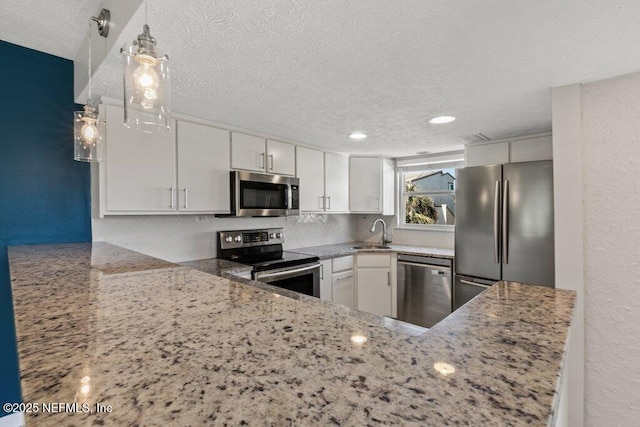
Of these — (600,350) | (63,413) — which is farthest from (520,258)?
(63,413)

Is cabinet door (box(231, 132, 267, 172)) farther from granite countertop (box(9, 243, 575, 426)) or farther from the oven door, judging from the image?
granite countertop (box(9, 243, 575, 426))

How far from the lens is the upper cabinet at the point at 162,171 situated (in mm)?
1960

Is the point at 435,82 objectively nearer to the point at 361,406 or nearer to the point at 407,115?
the point at 407,115

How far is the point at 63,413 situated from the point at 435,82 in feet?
6.42

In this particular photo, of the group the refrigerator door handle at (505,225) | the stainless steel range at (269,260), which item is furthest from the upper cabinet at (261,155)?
the refrigerator door handle at (505,225)

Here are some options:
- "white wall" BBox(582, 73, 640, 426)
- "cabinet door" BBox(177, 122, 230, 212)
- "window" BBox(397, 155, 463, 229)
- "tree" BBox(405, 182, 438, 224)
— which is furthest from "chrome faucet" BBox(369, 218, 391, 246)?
"white wall" BBox(582, 73, 640, 426)

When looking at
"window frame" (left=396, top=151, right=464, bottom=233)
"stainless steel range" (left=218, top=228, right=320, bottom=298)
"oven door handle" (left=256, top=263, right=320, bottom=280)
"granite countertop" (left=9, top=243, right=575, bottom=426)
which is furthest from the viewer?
"window frame" (left=396, top=151, right=464, bottom=233)

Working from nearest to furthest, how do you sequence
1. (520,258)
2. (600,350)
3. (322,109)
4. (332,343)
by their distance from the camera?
1. (332,343)
2. (600,350)
3. (322,109)
4. (520,258)

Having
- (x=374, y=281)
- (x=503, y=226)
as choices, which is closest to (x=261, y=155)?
(x=374, y=281)

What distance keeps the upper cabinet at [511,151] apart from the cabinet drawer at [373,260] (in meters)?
1.41

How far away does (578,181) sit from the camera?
1742 millimetres

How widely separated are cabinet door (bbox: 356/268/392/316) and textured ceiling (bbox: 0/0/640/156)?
1.90 metres

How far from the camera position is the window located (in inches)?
148

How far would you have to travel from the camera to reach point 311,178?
336 centimetres
